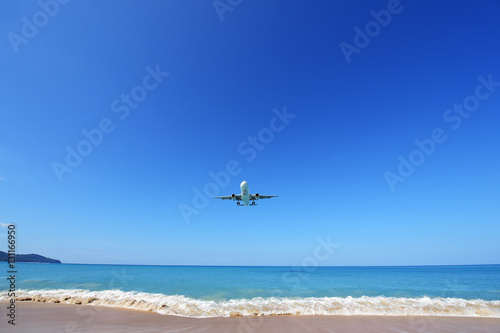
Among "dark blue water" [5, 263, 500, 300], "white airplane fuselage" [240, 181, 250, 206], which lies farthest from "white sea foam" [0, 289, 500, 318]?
"white airplane fuselage" [240, 181, 250, 206]

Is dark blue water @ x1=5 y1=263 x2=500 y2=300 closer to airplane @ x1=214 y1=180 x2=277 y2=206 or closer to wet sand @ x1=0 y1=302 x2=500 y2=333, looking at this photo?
wet sand @ x1=0 y1=302 x2=500 y2=333

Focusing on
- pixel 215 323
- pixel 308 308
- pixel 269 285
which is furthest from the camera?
pixel 269 285

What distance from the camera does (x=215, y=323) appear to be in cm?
1336

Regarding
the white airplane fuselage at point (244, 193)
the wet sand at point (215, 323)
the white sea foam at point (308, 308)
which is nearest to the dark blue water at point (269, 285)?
the white sea foam at point (308, 308)

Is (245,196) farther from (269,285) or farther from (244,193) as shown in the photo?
(269,285)

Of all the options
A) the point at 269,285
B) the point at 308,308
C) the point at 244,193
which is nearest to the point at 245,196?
the point at 244,193

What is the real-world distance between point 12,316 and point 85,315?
445 cm

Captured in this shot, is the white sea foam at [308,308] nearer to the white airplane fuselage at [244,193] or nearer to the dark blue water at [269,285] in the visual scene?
the dark blue water at [269,285]

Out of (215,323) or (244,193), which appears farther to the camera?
(244,193)

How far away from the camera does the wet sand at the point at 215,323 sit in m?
12.2

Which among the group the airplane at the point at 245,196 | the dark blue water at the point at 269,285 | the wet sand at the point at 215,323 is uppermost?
the airplane at the point at 245,196

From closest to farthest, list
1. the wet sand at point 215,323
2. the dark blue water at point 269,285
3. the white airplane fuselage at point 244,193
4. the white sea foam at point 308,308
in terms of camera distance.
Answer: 1. the wet sand at point 215,323
2. the white sea foam at point 308,308
3. the dark blue water at point 269,285
4. the white airplane fuselage at point 244,193

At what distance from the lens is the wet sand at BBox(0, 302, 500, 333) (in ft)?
40.1

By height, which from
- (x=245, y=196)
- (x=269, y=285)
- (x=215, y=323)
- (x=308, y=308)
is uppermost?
(x=245, y=196)
